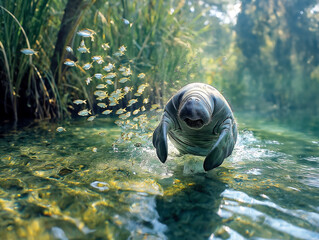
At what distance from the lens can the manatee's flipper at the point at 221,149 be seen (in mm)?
2127

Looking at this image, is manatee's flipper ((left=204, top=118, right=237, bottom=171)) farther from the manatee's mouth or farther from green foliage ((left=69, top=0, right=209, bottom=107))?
green foliage ((left=69, top=0, right=209, bottom=107))

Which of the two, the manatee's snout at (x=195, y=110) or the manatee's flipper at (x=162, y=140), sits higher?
the manatee's snout at (x=195, y=110)

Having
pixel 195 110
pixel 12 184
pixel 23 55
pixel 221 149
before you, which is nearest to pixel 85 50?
pixel 23 55

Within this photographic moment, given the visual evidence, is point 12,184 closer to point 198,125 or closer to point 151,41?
point 198,125

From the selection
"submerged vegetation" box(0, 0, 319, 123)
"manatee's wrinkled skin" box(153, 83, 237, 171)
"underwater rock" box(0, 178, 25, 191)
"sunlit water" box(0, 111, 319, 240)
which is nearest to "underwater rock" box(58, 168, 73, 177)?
"sunlit water" box(0, 111, 319, 240)

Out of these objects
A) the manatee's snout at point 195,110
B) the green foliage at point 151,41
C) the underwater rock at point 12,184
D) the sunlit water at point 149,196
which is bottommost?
the underwater rock at point 12,184

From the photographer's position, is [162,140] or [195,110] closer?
[195,110]

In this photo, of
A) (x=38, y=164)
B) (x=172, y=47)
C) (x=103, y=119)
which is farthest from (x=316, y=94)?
(x=38, y=164)

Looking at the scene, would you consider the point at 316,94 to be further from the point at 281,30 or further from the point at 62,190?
the point at 62,190

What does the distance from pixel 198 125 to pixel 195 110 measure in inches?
8.8

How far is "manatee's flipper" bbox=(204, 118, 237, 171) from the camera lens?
83.7 inches

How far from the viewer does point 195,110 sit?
7.14 ft

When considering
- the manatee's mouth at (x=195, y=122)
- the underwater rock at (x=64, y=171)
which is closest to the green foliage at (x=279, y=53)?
the manatee's mouth at (x=195, y=122)

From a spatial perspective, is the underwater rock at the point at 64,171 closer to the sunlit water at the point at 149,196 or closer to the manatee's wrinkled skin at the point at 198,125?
the sunlit water at the point at 149,196
